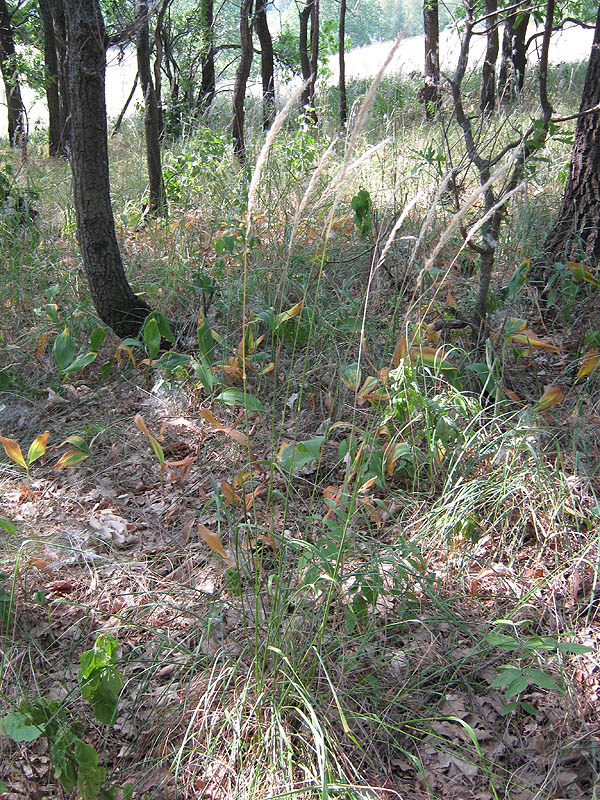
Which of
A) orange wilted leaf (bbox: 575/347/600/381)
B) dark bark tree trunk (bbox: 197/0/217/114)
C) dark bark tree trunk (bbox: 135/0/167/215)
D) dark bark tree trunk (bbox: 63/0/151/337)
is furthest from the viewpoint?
dark bark tree trunk (bbox: 197/0/217/114)

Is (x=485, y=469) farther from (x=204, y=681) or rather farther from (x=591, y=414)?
(x=204, y=681)

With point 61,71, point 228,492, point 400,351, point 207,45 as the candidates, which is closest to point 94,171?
point 400,351

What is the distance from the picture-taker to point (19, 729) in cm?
149

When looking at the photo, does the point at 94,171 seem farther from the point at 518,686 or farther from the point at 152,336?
the point at 518,686

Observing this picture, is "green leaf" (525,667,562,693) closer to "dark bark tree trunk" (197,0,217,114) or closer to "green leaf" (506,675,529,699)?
"green leaf" (506,675,529,699)

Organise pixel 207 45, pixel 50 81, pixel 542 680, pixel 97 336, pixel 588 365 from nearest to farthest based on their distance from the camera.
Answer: pixel 542 680
pixel 588 365
pixel 97 336
pixel 50 81
pixel 207 45

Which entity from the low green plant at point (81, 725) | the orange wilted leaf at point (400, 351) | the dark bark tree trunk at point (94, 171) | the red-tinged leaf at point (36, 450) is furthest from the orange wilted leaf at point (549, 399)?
the dark bark tree trunk at point (94, 171)

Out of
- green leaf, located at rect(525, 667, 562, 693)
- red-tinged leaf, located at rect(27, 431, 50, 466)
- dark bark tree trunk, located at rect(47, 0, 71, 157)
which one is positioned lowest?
green leaf, located at rect(525, 667, 562, 693)

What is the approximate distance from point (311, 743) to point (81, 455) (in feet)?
4.83

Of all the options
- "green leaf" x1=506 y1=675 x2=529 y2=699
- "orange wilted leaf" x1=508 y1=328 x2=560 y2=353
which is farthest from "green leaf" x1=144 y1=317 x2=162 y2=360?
"green leaf" x1=506 y1=675 x2=529 y2=699

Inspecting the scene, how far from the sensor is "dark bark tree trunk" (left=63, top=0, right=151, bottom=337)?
119 inches

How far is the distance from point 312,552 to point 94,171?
97.7 inches

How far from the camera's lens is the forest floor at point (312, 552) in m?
1.58

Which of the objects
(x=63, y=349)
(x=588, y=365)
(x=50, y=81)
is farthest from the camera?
(x=50, y=81)
